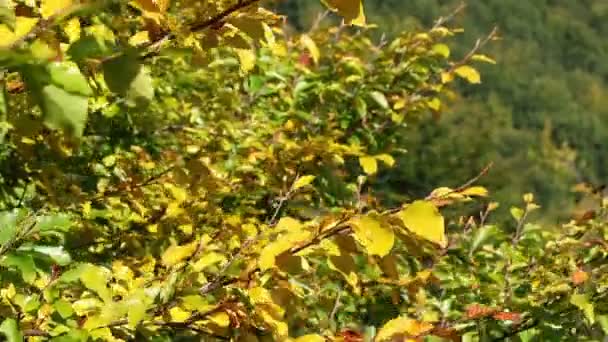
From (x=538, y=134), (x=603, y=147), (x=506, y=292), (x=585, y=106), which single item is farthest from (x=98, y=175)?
(x=585, y=106)

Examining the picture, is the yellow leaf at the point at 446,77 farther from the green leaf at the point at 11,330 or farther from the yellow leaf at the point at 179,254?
the green leaf at the point at 11,330

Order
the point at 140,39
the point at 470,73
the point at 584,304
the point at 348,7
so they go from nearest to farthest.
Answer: the point at 348,7 → the point at 140,39 → the point at 584,304 → the point at 470,73

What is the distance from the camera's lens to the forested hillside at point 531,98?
2891cm

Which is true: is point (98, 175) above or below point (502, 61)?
above

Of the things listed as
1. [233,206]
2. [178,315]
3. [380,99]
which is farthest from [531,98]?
[178,315]

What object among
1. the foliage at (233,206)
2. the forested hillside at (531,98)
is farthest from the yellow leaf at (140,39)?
the forested hillside at (531,98)

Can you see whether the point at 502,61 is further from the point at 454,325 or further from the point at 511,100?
the point at 454,325

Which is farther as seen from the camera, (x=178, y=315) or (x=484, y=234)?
(x=484, y=234)

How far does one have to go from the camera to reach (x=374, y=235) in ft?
4.16

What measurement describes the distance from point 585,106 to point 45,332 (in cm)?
10345

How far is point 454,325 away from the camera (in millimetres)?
2064

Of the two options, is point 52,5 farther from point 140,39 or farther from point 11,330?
point 11,330

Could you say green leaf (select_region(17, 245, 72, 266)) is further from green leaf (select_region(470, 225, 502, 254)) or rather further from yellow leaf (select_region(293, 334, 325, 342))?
green leaf (select_region(470, 225, 502, 254))

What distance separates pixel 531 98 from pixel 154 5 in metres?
92.6
